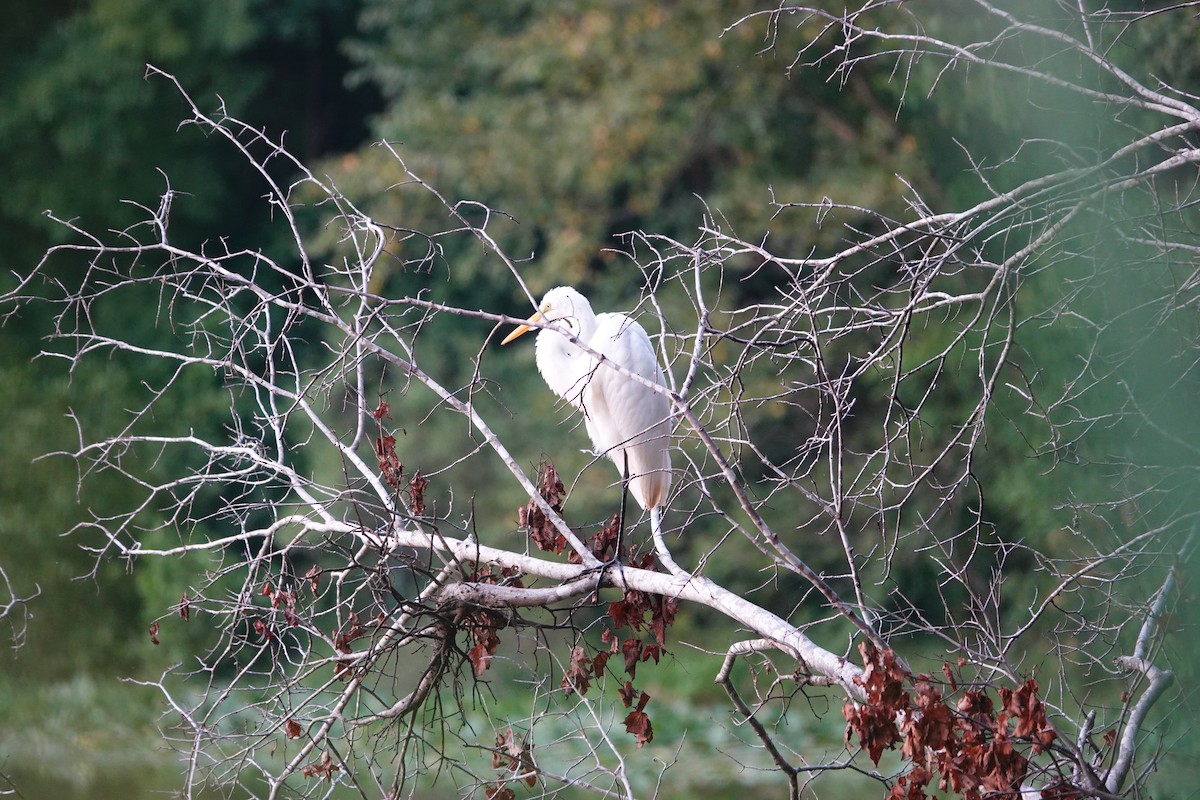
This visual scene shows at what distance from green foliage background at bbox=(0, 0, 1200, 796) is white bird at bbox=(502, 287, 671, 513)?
2827mm

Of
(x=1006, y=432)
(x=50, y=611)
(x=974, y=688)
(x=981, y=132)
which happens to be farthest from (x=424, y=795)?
(x=974, y=688)

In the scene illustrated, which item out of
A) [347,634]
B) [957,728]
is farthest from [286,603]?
[957,728]

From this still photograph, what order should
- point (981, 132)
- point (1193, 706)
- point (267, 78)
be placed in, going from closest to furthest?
point (1193, 706) < point (981, 132) < point (267, 78)

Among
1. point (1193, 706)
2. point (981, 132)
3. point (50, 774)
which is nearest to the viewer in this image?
point (1193, 706)

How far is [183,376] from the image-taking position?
30.2ft

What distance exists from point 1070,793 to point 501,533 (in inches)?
287

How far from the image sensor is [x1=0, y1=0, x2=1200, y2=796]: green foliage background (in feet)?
26.1

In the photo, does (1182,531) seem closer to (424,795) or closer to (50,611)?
(424,795)

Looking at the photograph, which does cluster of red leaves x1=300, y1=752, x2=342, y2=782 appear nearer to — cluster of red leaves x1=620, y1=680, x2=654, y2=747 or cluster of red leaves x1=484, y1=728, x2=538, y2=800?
cluster of red leaves x1=484, y1=728, x2=538, y2=800

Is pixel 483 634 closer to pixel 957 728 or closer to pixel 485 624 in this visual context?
pixel 485 624

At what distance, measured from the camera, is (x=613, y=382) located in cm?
391

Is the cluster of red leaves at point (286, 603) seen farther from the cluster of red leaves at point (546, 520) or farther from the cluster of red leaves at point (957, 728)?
the cluster of red leaves at point (957, 728)

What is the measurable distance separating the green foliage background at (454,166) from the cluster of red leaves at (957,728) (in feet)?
A: 15.9

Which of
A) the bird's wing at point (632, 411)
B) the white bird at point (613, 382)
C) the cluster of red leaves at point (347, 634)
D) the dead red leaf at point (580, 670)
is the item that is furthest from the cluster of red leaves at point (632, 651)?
the bird's wing at point (632, 411)
